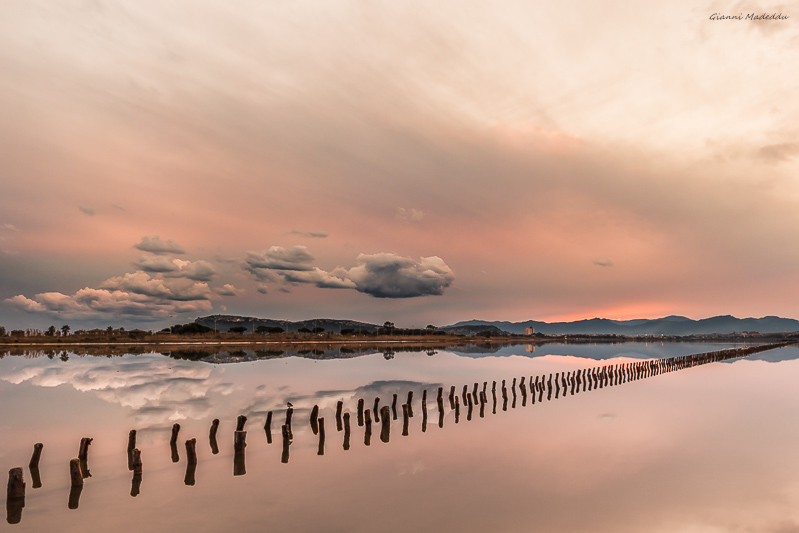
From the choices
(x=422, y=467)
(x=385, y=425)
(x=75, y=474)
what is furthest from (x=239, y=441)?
(x=385, y=425)

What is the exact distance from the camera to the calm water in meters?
13.7

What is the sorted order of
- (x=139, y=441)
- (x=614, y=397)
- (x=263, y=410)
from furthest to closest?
(x=614, y=397), (x=263, y=410), (x=139, y=441)

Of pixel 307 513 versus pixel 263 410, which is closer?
pixel 307 513

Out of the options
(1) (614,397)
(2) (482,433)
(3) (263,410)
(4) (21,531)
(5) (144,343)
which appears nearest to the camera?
(4) (21,531)

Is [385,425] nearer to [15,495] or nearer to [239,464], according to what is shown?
[239,464]

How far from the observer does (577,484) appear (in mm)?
16766

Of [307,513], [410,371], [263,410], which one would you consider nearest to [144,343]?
[410,371]

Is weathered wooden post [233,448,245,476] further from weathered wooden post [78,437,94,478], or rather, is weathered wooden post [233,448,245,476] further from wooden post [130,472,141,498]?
weathered wooden post [78,437,94,478]

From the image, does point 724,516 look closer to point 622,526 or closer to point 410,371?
point 622,526

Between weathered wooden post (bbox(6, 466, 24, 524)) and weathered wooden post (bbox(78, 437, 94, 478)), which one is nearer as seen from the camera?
weathered wooden post (bbox(6, 466, 24, 524))

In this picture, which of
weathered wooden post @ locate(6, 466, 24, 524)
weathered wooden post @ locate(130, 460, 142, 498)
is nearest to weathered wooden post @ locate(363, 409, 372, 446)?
weathered wooden post @ locate(130, 460, 142, 498)

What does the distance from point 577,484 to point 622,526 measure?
3.30 metres

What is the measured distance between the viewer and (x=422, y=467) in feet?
60.2

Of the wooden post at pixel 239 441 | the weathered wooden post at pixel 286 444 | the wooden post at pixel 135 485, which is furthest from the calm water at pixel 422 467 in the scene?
the wooden post at pixel 239 441
